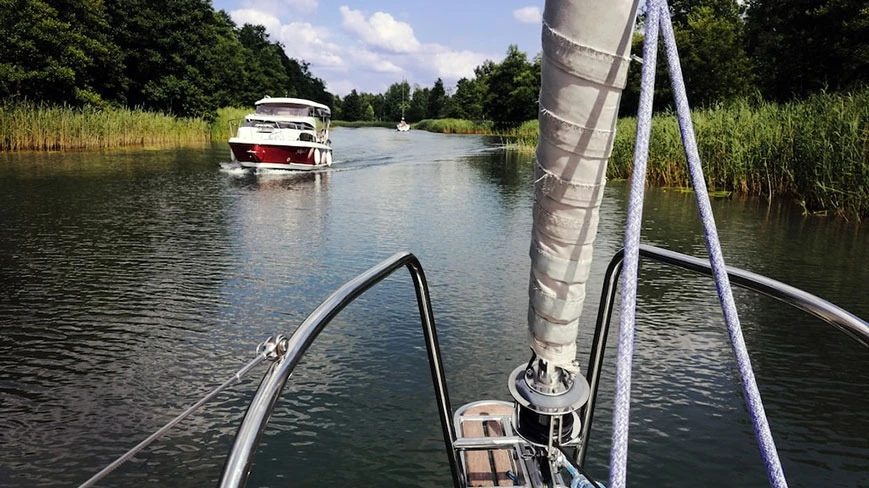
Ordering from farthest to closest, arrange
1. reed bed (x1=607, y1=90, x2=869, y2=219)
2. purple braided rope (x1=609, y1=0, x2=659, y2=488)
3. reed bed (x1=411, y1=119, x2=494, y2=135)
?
reed bed (x1=411, y1=119, x2=494, y2=135) → reed bed (x1=607, y1=90, x2=869, y2=219) → purple braided rope (x1=609, y1=0, x2=659, y2=488)

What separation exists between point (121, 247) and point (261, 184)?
8.77 m

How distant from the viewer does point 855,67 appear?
24.1 meters

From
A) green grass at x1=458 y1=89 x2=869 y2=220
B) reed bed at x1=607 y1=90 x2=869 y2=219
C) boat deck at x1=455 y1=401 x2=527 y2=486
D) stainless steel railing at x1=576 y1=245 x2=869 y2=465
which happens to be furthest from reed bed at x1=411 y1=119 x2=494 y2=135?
boat deck at x1=455 y1=401 x2=527 y2=486

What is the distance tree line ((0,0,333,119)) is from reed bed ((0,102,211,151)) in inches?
66.4

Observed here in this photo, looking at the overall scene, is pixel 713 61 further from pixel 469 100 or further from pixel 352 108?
pixel 352 108

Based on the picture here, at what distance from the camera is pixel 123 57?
39.4 meters

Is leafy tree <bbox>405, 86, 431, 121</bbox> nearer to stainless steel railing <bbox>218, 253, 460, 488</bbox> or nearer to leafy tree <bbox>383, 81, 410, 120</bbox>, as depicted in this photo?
leafy tree <bbox>383, 81, 410, 120</bbox>

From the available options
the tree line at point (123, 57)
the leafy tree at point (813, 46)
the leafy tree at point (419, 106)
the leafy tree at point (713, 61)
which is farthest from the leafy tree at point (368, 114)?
the leafy tree at point (813, 46)

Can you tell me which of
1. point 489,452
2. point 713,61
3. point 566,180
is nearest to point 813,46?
point 713,61

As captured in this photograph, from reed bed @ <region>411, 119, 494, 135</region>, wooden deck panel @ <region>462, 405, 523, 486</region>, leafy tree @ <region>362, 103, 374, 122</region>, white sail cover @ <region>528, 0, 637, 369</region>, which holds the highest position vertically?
leafy tree @ <region>362, 103, 374, 122</region>

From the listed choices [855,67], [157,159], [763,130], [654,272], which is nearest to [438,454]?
[654,272]

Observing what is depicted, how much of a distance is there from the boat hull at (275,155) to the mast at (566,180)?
65.0 feet

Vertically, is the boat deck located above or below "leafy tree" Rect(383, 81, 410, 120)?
below

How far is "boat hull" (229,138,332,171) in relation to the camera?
20.8 m
